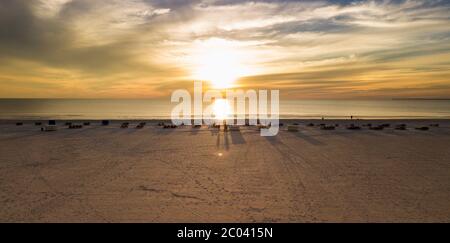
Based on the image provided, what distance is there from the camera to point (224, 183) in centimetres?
1160

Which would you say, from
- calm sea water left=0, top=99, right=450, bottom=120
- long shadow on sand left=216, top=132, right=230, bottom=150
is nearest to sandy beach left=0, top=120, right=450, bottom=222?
long shadow on sand left=216, top=132, right=230, bottom=150

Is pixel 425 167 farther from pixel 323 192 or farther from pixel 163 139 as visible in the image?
pixel 163 139

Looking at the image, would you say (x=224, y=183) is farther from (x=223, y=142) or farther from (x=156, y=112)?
(x=156, y=112)

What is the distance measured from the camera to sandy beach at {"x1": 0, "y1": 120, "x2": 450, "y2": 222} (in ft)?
28.1

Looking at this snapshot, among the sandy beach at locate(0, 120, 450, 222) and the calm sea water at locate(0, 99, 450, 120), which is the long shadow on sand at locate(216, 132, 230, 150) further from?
the calm sea water at locate(0, 99, 450, 120)

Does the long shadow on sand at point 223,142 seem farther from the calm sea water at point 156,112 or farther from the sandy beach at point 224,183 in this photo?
the calm sea water at point 156,112

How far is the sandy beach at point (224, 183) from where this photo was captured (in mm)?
8555

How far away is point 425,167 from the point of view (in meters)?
14.3

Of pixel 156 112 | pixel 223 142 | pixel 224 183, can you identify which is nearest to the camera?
pixel 224 183

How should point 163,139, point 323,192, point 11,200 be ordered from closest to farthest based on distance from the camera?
point 11,200 < point 323,192 < point 163,139

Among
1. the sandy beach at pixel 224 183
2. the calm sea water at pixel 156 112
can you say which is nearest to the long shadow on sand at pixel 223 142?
the sandy beach at pixel 224 183

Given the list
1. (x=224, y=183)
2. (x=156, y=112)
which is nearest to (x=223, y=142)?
(x=224, y=183)

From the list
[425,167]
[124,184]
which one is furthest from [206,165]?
[425,167]
